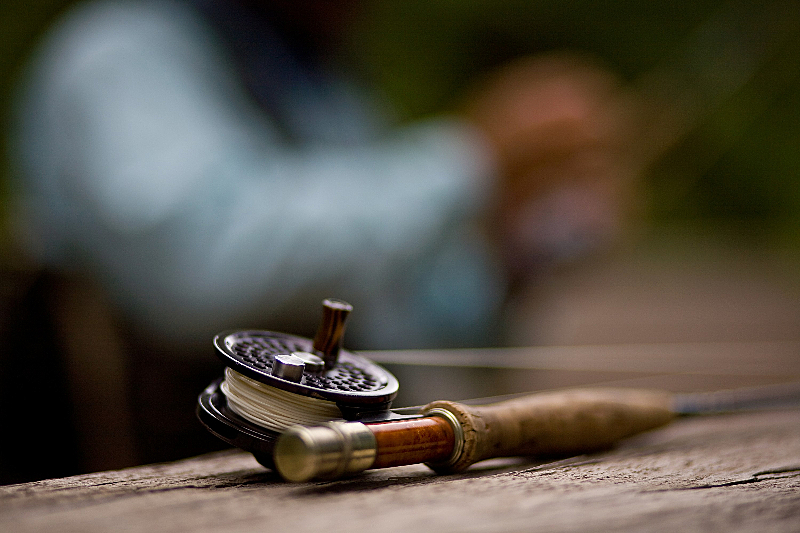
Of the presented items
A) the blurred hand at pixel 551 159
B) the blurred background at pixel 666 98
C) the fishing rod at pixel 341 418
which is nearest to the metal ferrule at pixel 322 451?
the fishing rod at pixel 341 418

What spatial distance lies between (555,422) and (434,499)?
15 centimetres

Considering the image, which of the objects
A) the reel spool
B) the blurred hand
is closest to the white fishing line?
the reel spool

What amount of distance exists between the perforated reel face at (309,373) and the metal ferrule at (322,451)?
33 millimetres

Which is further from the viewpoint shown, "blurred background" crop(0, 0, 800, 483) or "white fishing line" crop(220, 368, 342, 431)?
"blurred background" crop(0, 0, 800, 483)

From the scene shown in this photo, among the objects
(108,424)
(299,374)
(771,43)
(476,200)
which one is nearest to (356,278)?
(476,200)

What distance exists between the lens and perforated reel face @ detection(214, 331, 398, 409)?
0.31m

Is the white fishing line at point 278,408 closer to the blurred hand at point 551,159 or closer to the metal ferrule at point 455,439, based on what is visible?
the metal ferrule at point 455,439

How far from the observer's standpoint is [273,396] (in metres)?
0.33

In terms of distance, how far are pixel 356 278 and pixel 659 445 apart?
674 millimetres

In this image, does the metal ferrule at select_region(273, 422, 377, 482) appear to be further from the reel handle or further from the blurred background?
the blurred background

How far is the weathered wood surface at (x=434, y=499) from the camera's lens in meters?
0.24

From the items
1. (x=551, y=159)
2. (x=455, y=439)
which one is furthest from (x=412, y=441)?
(x=551, y=159)

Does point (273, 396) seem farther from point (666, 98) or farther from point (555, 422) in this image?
point (666, 98)

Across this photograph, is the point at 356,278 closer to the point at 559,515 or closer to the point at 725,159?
the point at 559,515
